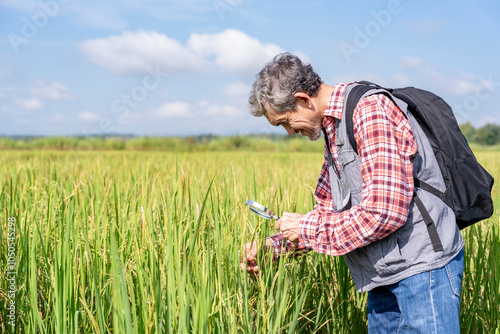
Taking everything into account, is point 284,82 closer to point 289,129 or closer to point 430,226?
point 289,129

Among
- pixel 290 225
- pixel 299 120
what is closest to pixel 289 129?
pixel 299 120

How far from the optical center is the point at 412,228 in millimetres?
1470

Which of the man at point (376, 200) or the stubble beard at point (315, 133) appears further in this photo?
the stubble beard at point (315, 133)

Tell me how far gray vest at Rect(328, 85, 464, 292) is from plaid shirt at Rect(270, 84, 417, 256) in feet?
0.20

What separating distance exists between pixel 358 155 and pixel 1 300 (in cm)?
164

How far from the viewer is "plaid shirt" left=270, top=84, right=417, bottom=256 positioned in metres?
1.36

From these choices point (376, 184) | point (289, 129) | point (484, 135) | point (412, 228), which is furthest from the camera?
point (484, 135)

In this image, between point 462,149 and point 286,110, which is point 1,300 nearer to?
point 286,110

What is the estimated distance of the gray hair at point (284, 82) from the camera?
A: 5.01 feet

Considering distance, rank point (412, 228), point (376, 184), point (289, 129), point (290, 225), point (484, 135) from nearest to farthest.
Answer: point (376, 184)
point (412, 228)
point (290, 225)
point (289, 129)
point (484, 135)

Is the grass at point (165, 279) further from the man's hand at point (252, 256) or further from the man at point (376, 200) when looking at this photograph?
the man at point (376, 200)

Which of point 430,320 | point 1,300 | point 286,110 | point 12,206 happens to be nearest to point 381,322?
point 430,320

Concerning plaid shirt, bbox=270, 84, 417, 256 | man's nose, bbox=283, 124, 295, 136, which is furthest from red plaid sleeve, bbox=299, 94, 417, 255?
man's nose, bbox=283, 124, 295, 136

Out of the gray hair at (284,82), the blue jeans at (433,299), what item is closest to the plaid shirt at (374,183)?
the gray hair at (284,82)
